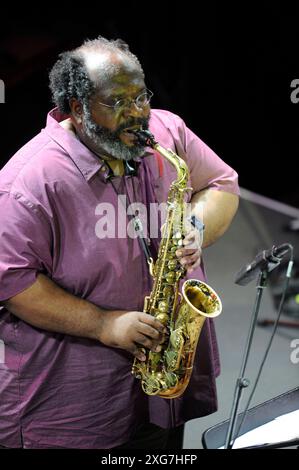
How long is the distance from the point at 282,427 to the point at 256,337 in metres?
1.93

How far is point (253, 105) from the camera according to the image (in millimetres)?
4883

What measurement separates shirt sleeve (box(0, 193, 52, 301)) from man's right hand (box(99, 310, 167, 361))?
0.26m

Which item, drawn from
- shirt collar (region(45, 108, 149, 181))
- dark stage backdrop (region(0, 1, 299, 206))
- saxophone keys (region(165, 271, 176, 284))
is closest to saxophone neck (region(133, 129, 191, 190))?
shirt collar (region(45, 108, 149, 181))

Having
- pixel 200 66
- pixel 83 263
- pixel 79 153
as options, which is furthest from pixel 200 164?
pixel 200 66

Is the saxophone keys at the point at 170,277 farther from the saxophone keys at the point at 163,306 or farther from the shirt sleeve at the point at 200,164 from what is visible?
the shirt sleeve at the point at 200,164

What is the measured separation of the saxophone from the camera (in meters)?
2.24

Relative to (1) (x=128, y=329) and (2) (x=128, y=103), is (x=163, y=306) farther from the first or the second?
(2) (x=128, y=103)

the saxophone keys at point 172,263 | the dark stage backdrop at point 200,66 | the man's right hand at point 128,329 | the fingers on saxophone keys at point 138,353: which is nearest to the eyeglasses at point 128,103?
the saxophone keys at point 172,263

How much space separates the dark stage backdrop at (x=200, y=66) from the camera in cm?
443

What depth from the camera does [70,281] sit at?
2.13m

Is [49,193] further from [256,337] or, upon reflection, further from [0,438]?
[256,337]

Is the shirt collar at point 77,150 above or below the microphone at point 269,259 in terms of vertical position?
above

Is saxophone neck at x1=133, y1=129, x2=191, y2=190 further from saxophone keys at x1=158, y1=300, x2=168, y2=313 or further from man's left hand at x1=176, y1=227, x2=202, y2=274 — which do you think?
saxophone keys at x1=158, y1=300, x2=168, y2=313

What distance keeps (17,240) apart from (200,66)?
3125 mm
